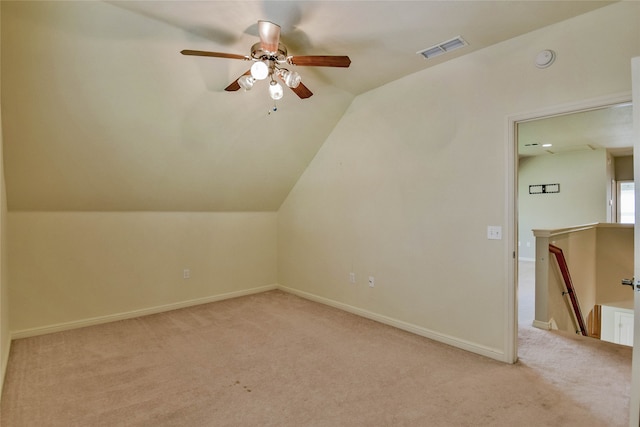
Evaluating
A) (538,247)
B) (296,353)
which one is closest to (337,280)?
(296,353)

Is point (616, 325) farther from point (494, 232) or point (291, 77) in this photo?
point (291, 77)

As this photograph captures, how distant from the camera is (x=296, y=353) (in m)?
2.89

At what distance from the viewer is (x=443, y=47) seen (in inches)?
107

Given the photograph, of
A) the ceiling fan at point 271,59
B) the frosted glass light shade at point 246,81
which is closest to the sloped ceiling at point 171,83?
the ceiling fan at point 271,59

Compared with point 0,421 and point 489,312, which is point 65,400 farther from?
point 489,312

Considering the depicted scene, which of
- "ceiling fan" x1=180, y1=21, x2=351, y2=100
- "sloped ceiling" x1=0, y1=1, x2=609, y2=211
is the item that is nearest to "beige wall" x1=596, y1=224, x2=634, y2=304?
"sloped ceiling" x1=0, y1=1, x2=609, y2=211

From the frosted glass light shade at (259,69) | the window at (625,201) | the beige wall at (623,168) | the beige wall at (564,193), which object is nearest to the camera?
the frosted glass light shade at (259,69)

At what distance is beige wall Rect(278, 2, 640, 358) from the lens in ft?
7.75

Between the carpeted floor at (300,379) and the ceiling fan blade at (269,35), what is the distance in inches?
92.0

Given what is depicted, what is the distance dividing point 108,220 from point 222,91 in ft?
6.73

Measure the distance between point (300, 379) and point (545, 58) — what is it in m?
2.99

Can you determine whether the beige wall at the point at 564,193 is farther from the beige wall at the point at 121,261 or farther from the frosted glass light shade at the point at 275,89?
the frosted glass light shade at the point at 275,89

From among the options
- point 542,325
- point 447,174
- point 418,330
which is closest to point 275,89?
point 447,174

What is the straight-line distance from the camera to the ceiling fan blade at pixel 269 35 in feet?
6.70
